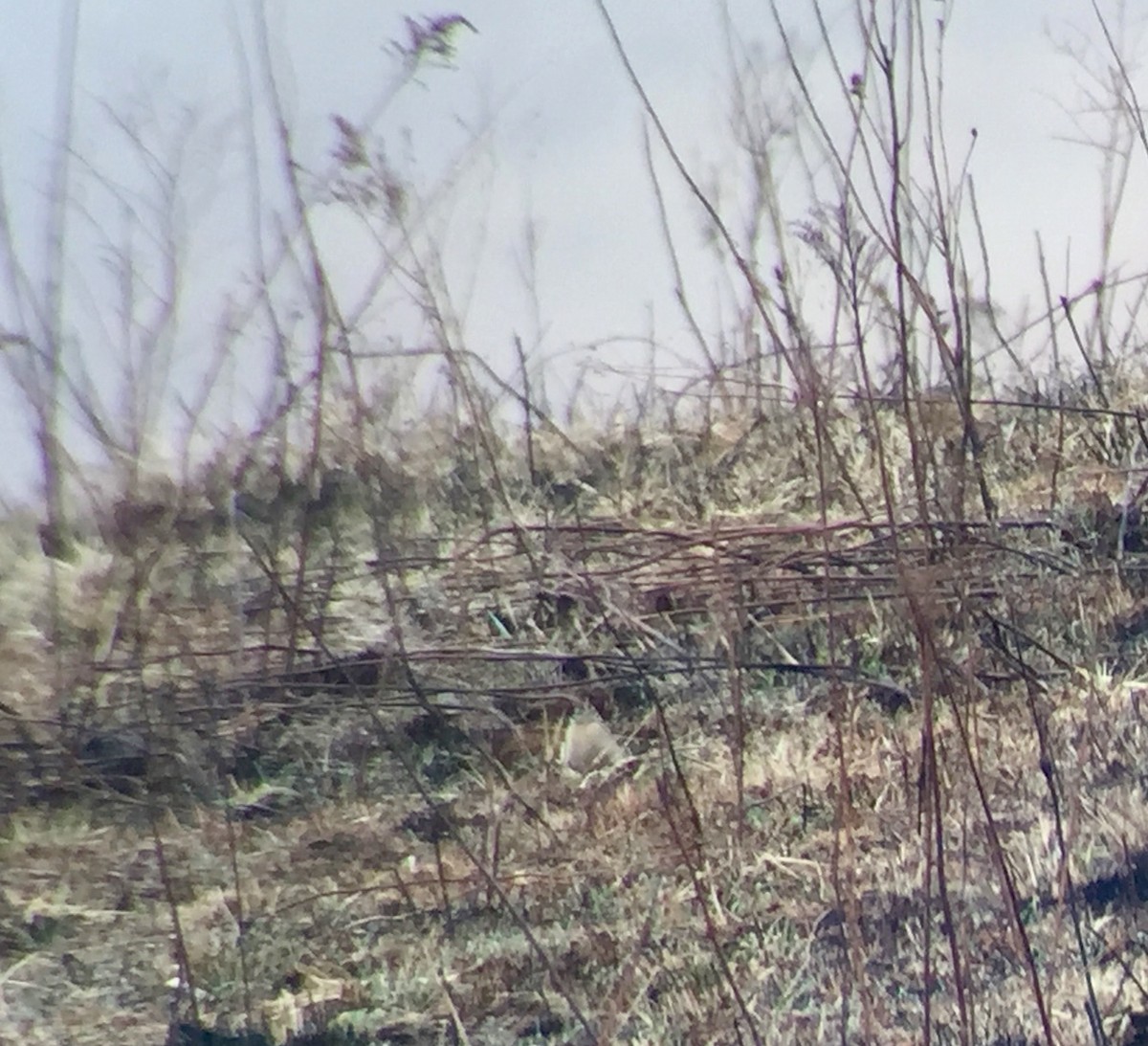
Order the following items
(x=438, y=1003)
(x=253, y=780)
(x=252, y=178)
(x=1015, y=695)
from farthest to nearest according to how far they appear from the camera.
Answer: (x=253, y=780), (x=1015, y=695), (x=252, y=178), (x=438, y=1003)

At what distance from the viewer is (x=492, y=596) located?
12.8ft

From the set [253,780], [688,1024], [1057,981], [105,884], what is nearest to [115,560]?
[253,780]

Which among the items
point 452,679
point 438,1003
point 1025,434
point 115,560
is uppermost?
point 1025,434

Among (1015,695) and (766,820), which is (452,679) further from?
(1015,695)

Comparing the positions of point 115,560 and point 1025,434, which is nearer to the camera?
point 115,560

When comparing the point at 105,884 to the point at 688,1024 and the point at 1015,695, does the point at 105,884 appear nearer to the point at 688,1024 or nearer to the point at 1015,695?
the point at 688,1024

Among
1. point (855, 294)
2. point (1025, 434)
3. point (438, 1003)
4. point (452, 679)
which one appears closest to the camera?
point (855, 294)

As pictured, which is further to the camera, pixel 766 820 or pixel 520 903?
pixel 766 820

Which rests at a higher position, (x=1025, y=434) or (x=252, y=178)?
(x=252, y=178)

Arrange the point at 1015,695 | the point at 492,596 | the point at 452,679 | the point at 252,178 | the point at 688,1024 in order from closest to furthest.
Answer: the point at 688,1024 < the point at 252,178 < the point at 1015,695 < the point at 452,679 < the point at 492,596

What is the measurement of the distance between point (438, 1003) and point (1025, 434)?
10.7 ft

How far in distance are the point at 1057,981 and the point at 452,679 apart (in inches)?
71.8

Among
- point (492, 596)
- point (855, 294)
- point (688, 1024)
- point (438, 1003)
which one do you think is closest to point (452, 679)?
point (492, 596)

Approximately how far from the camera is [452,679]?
11.5 feet
